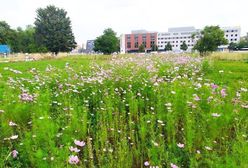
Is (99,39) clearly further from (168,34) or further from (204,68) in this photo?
(168,34)

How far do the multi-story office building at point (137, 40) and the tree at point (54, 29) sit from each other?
6991cm

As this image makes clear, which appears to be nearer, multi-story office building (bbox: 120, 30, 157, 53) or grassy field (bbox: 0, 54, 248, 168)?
grassy field (bbox: 0, 54, 248, 168)

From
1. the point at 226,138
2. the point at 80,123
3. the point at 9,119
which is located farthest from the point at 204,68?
the point at 9,119

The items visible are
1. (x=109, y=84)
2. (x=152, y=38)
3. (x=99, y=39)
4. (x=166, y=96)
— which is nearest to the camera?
(x=166, y=96)

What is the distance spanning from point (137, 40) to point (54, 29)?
76173 mm

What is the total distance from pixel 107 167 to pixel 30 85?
2626 millimetres

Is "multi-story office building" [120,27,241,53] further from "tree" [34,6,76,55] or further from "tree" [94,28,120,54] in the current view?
"tree" [34,6,76,55]

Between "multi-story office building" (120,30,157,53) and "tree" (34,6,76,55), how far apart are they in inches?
2752

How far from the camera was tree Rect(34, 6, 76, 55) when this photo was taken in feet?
130

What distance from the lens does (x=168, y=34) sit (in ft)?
383

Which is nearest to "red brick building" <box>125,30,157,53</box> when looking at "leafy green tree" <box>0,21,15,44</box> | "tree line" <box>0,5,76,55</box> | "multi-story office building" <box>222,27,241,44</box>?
"multi-story office building" <box>222,27,241,44</box>

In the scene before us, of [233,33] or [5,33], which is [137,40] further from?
[5,33]

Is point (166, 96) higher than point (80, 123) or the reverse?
higher

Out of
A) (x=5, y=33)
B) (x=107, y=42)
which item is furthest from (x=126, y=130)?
(x=5, y=33)
